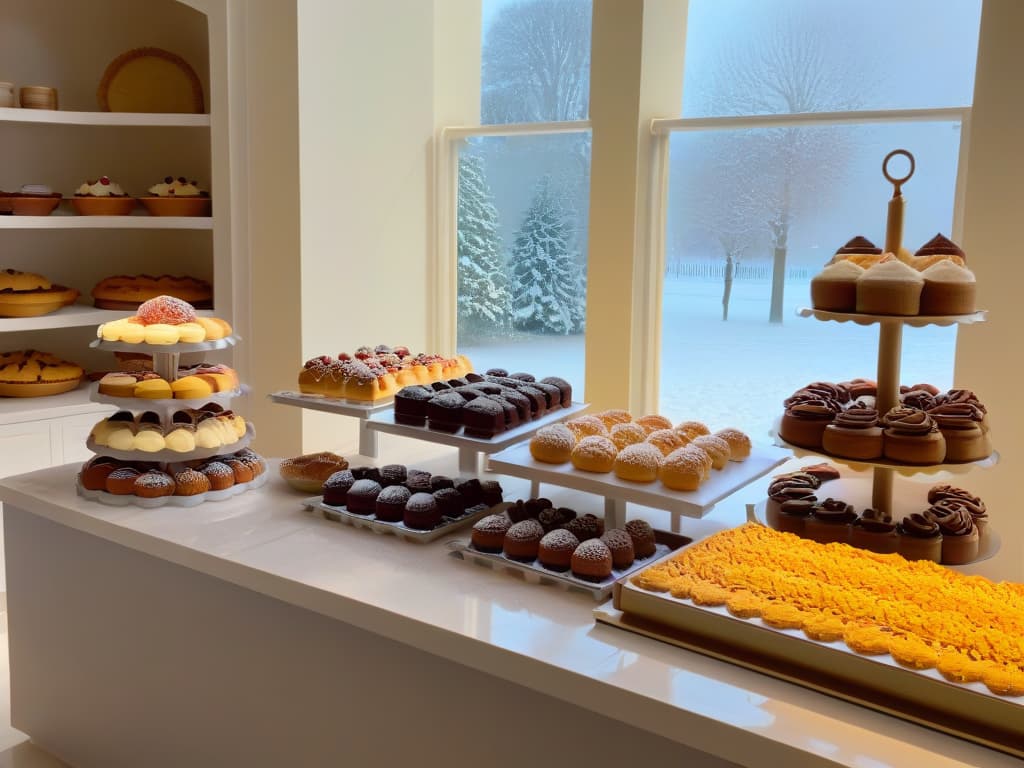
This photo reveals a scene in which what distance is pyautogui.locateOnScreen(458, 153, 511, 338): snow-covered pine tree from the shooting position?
433 centimetres

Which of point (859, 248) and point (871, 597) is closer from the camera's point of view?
point (871, 597)

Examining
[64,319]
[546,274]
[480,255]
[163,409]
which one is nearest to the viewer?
[163,409]

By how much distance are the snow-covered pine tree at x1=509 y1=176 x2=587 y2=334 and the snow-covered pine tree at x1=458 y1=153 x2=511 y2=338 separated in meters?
0.09

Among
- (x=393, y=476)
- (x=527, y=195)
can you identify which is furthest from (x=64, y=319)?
(x=393, y=476)

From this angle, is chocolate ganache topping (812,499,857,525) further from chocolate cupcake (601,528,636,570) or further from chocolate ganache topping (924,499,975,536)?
chocolate cupcake (601,528,636,570)

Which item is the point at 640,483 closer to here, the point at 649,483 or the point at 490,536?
the point at 649,483

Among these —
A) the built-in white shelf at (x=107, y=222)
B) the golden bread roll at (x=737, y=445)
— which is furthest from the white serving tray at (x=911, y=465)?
the built-in white shelf at (x=107, y=222)

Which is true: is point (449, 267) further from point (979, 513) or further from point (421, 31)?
point (979, 513)

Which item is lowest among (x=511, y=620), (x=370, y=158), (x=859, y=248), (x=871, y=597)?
(x=511, y=620)

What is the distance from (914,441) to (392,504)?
113 cm

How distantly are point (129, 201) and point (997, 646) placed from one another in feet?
11.8

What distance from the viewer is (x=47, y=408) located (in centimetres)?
368

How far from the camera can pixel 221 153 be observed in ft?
12.8

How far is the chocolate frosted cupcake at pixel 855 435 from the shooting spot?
6.15 feet
